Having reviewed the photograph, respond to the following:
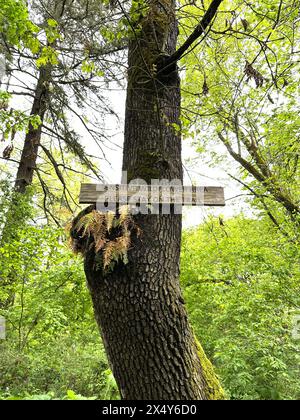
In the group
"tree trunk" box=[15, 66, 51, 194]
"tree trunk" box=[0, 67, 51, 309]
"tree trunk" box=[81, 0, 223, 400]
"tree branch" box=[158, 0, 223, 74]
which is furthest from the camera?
"tree trunk" box=[15, 66, 51, 194]

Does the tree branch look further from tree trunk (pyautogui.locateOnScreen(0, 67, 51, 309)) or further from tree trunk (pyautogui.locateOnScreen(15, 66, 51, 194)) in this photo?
tree trunk (pyautogui.locateOnScreen(15, 66, 51, 194))

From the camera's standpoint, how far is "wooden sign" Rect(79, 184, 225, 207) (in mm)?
2035

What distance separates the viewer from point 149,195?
209 cm

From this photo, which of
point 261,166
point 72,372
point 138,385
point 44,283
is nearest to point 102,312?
point 138,385

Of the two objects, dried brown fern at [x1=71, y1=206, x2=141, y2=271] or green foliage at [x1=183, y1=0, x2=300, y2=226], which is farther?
green foliage at [x1=183, y1=0, x2=300, y2=226]

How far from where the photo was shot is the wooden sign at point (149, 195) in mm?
2035

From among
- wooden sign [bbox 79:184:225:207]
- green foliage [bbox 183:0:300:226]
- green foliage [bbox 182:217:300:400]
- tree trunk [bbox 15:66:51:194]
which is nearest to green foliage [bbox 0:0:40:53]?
wooden sign [bbox 79:184:225:207]

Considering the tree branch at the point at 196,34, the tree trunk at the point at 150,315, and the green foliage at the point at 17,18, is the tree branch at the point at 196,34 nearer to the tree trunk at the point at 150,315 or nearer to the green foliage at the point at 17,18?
the tree trunk at the point at 150,315

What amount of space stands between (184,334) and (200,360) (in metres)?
0.32

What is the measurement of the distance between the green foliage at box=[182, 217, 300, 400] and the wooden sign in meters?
1.72

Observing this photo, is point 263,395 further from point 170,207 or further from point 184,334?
point 170,207

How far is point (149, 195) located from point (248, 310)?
2856mm

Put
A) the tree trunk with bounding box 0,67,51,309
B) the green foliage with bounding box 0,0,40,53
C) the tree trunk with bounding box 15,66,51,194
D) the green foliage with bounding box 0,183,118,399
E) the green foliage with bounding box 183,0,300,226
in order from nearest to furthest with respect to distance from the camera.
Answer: the green foliage with bounding box 0,0,40,53 → the green foliage with bounding box 0,183,118,399 → the tree trunk with bounding box 0,67,51,309 → the green foliage with bounding box 183,0,300,226 → the tree trunk with bounding box 15,66,51,194

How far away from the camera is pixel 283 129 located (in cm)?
646
